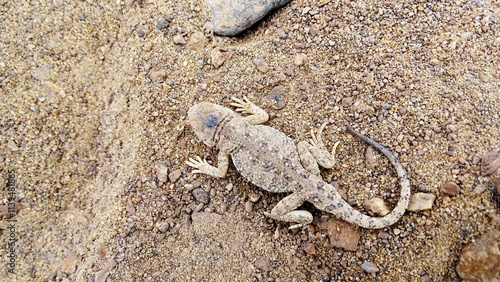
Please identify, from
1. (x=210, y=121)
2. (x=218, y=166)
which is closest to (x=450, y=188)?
(x=218, y=166)

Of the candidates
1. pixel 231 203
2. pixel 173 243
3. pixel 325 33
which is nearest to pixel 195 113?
pixel 231 203

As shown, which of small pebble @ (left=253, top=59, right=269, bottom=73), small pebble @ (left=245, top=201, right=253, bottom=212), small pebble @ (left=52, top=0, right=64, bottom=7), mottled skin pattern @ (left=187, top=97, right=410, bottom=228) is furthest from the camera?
small pebble @ (left=52, top=0, right=64, bottom=7)

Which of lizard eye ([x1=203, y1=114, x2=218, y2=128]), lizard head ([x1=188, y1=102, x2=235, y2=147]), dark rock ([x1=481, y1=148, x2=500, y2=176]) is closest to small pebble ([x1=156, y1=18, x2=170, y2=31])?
lizard head ([x1=188, y1=102, x2=235, y2=147])

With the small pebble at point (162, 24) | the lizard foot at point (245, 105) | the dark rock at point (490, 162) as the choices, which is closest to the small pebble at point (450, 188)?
the dark rock at point (490, 162)

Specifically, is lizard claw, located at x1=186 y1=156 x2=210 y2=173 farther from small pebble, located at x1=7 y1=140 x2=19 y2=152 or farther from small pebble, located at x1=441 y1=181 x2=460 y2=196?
small pebble, located at x1=441 y1=181 x2=460 y2=196

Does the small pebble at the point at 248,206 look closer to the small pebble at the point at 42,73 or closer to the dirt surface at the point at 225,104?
the dirt surface at the point at 225,104
